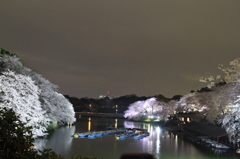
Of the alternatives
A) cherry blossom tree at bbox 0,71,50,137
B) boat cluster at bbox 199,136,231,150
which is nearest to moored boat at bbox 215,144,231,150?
boat cluster at bbox 199,136,231,150

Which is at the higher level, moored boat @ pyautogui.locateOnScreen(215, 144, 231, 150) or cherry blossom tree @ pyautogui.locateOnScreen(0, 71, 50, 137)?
cherry blossom tree @ pyautogui.locateOnScreen(0, 71, 50, 137)

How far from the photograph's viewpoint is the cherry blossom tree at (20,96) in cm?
2255

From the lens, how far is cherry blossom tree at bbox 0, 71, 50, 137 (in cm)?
2255

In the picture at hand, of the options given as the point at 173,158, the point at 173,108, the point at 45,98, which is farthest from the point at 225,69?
the point at 173,108

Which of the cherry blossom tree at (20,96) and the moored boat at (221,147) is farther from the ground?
the cherry blossom tree at (20,96)

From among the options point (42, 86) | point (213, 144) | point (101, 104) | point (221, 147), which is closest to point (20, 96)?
→ point (42, 86)

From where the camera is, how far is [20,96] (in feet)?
81.6

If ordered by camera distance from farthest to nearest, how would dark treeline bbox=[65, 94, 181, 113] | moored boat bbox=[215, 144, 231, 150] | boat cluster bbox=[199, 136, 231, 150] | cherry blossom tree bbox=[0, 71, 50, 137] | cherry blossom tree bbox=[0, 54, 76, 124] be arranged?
dark treeline bbox=[65, 94, 181, 113], boat cluster bbox=[199, 136, 231, 150], moored boat bbox=[215, 144, 231, 150], cherry blossom tree bbox=[0, 54, 76, 124], cherry blossom tree bbox=[0, 71, 50, 137]

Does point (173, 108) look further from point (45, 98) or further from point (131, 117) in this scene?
point (45, 98)

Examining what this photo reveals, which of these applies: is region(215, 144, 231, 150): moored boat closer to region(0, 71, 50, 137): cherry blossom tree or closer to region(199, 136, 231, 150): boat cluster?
region(199, 136, 231, 150): boat cluster

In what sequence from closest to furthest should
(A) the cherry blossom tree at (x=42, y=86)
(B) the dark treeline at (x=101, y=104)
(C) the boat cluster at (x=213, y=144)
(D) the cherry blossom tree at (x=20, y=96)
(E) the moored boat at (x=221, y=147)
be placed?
(D) the cherry blossom tree at (x=20, y=96) → (A) the cherry blossom tree at (x=42, y=86) → (E) the moored boat at (x=221, y=147) → (C) the boat cluster at (x=213, y=144) → (B) the dark treeline at (x=101, y=104)

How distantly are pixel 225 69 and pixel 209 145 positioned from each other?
50.9 feet

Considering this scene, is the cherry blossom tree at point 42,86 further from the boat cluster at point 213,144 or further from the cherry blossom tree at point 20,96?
the boat cluster at point 213,144

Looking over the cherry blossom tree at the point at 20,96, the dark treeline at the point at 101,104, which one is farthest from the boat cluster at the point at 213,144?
the dark treeline at the point at 101,104
